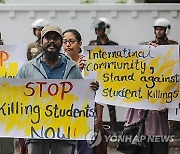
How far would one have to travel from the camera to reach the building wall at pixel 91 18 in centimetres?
1130

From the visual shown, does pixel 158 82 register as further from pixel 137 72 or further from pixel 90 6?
pixel 90 6

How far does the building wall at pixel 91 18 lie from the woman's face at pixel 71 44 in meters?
4.22

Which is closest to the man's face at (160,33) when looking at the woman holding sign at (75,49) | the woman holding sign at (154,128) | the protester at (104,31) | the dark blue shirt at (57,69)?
the woman holding sign at (154,128)

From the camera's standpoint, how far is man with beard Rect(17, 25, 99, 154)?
6.08 meters

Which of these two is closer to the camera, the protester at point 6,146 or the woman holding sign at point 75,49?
the woman holding sign at point 75,49

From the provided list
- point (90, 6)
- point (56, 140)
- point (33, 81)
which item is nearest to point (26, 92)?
point (33, 81)

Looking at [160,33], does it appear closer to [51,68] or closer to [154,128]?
[154,128]

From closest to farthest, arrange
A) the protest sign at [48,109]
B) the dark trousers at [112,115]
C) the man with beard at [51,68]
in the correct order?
the man with beard at [51,68], the protest sign at [48,109], the dark trousers at [112,115]

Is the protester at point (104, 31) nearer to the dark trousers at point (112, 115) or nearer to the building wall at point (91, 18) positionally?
the dark trousers at point (112, 115)

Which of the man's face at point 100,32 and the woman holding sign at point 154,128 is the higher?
the man's face at point 100,32

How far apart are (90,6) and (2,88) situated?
5.29 metres

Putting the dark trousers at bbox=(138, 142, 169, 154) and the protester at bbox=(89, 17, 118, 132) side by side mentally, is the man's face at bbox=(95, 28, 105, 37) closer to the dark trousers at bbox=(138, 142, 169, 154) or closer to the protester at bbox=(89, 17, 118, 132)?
the protester at bbox=(89, 17, 118, 132)

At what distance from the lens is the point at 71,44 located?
23.3ft

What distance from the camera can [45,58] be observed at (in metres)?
6.12
